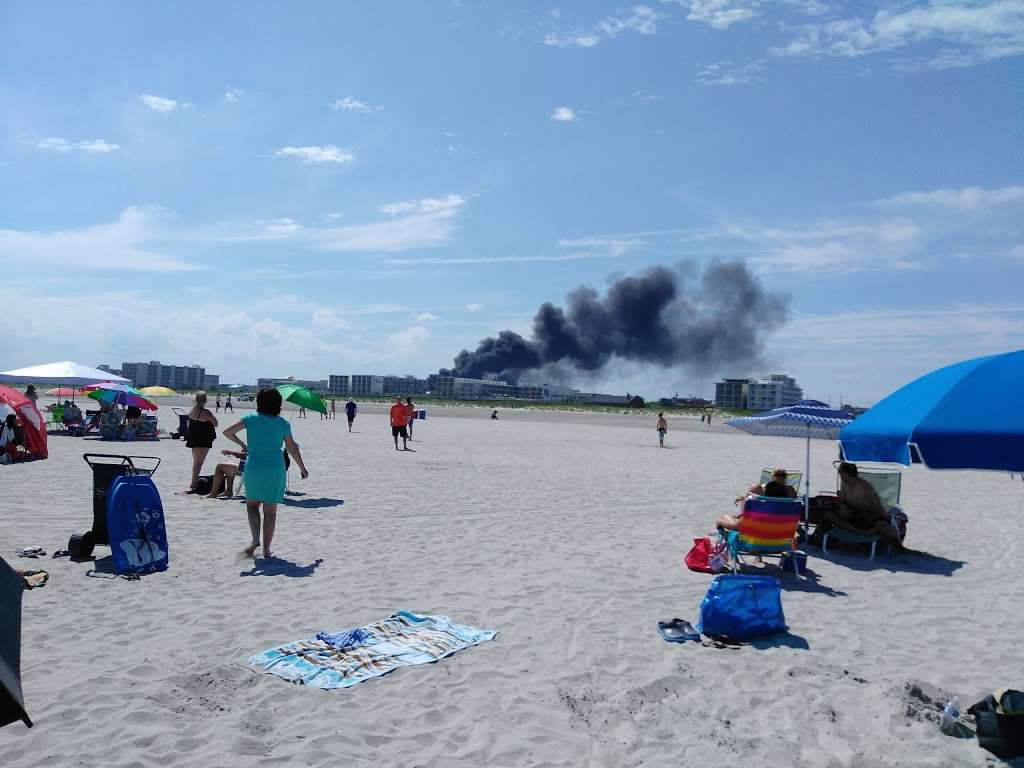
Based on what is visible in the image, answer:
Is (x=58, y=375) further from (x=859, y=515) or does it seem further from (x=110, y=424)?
(x=859, y=515)

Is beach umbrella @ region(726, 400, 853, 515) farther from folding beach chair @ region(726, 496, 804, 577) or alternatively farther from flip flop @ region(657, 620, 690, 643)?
flip flop @ region(657, 620, 690, 643)

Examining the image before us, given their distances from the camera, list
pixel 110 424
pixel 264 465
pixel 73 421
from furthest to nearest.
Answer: pixel 73 421 → pixel 110 424 → pixel 264 465

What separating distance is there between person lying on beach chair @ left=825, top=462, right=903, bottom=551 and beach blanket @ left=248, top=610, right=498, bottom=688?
16.7 ft

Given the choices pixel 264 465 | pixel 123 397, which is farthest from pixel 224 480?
pixel 123 397

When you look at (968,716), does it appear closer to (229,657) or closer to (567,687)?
(567,687)

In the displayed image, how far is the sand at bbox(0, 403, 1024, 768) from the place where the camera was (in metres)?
3.63

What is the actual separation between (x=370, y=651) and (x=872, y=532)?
6014mm

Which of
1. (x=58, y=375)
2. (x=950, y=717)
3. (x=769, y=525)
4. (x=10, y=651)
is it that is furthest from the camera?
(x=58, y=375)

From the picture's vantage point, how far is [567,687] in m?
4.31

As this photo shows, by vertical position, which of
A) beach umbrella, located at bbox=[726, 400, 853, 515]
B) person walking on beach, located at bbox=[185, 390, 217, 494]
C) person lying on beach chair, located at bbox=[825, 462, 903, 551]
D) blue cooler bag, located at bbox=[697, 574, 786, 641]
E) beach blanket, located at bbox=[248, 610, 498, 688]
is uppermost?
beach umbrella, located at bbox=[726, 400, 853, 515]

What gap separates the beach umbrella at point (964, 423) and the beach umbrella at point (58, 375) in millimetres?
18465

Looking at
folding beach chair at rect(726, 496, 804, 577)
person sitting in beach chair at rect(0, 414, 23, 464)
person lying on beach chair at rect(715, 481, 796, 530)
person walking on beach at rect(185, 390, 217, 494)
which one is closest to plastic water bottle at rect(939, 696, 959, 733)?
folding beach chair at rect(726, 496, 804, 577)

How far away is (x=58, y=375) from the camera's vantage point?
57.7 ft

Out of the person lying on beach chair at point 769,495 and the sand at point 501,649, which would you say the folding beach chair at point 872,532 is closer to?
the sand at point 501,649
